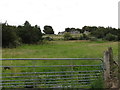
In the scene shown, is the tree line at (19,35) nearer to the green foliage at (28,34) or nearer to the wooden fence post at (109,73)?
the green foliage at (28,34)

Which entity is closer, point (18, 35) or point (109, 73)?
point (109, 73)

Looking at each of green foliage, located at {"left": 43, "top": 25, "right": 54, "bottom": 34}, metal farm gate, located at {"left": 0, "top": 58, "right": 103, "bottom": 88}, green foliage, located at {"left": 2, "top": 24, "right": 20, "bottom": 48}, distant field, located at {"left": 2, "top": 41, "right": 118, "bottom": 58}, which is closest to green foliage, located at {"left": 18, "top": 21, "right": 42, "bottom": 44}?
green foliage, located at {"left": 2, "top": 24, "right": 20, "bottom": 48}

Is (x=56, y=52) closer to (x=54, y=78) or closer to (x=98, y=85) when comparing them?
(x=54, y=78)

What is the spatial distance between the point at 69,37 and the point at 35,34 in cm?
2619

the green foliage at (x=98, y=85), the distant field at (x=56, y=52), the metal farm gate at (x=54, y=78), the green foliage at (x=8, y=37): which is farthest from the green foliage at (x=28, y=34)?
the green foliage at (x=98, y=85)

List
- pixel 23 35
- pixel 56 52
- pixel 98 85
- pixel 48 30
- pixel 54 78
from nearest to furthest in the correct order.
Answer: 1. pixel 98 85
2. pixel 54 78
3. pixel 56 52
4. pixel 23 35
5. pixel 48 30

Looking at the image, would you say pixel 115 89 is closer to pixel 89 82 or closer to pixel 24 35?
pixel 89 82

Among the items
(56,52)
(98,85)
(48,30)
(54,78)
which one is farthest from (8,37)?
(48,30)

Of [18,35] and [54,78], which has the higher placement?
[18,35]

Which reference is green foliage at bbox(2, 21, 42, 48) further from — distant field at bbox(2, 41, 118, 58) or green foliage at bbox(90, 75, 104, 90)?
green foliage at bbox(90, 75, 104, 90)

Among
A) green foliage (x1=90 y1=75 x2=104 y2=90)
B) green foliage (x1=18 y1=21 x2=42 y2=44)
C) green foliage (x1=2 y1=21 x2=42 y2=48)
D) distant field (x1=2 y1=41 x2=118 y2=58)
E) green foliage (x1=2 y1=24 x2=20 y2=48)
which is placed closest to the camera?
Result: green foliage (x1=90 y1=75 x2=104 y2=90)

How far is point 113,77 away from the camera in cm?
641

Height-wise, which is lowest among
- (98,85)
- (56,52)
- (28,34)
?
(98,85)

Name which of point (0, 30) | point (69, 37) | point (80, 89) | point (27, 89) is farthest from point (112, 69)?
point (69, 37)
